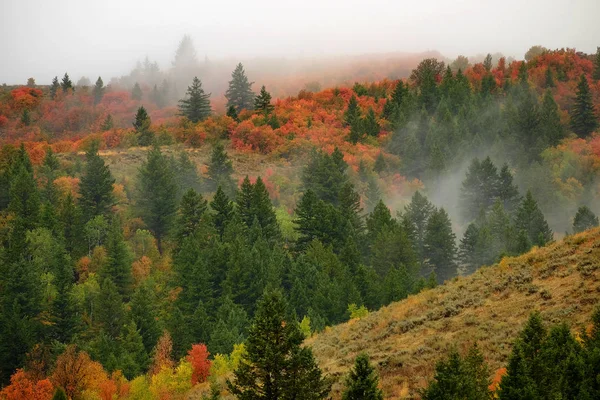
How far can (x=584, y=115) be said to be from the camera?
361 ft

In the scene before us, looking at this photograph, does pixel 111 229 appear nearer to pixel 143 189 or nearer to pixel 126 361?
pixel 143 189

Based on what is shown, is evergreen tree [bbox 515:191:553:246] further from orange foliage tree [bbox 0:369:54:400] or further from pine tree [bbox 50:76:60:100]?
pine tree [bbox 50:76:60:100]

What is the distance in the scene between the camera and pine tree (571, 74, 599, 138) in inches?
4326

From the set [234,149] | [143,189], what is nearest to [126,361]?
[143,189]

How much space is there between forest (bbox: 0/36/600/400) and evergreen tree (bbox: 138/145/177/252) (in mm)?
253

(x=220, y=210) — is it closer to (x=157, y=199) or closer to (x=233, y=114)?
(x=157, y=199)

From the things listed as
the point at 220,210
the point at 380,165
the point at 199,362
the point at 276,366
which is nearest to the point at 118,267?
the point at 220,210

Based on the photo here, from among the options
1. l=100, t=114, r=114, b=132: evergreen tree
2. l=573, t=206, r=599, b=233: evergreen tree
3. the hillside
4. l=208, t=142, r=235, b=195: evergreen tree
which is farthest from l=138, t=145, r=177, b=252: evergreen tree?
l=573, t=206, r=599, b=233: evergreen tree

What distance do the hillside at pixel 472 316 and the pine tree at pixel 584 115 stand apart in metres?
84.5

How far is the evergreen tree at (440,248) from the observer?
68000 mm

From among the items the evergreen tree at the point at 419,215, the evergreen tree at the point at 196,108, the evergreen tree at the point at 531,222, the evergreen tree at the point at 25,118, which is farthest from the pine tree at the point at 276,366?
the evergreen tree at the point at 25,118

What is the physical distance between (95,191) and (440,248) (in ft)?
142

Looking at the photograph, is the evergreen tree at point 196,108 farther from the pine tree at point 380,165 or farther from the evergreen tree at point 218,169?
the pine tree at point 380,165

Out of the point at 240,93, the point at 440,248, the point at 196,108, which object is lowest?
the point at 440,248
